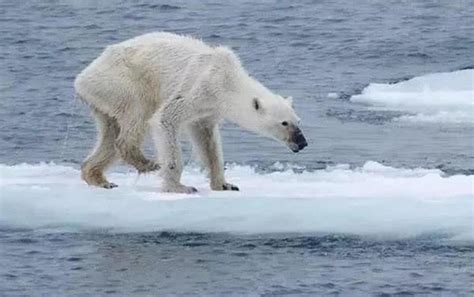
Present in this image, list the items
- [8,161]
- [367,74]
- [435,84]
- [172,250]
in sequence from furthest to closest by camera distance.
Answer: [367,74] < [435,84] < [8,161] < [172,250]

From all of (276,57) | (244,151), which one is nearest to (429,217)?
(244,151)

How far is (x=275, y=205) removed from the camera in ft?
36.0

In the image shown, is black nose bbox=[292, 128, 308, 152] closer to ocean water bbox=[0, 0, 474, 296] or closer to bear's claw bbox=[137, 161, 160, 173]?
ocean water bbox=[0, 0, 474, 296]

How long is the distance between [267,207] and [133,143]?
1479 millimetres

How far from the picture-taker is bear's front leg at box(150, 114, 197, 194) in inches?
461

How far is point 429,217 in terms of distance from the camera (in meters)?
10.7

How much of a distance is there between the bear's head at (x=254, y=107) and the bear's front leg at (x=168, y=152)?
1.34 ft

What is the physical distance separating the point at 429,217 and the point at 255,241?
1.12 meters

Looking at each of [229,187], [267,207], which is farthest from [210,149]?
[267,207]

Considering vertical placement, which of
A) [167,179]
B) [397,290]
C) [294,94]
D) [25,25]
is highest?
[25,25]

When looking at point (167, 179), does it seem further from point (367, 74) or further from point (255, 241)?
point (367, 74)

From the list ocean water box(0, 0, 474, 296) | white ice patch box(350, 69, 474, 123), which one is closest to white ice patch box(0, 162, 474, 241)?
ocean water box(0, 0, 474, 296)

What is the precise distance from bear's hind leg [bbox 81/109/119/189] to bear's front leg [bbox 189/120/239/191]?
0.62 metres

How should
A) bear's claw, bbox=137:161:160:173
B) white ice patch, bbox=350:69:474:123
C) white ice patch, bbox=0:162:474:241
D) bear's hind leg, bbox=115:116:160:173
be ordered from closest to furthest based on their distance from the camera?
white ice patch, bbox=0:162:474:241 → bear's hind leg, bbox=115:116:160:173 → bear's claw, bbox=137:161:160:173 → white ice patch, bbox=350:69:474:123
